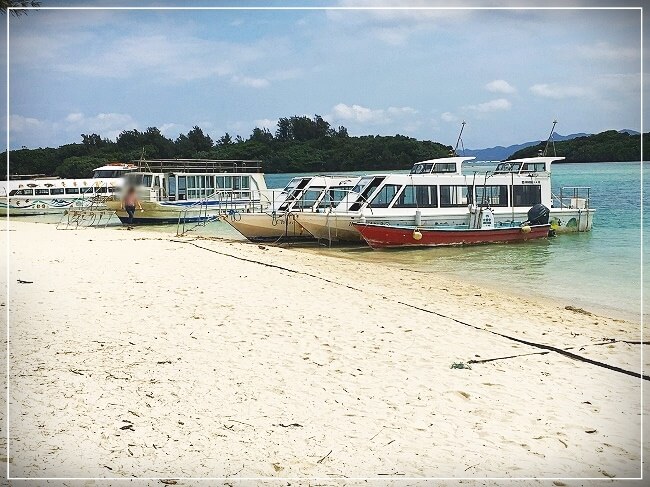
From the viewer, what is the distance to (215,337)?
21.6 feet

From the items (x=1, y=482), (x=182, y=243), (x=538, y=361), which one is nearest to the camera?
(x=1, y=482)

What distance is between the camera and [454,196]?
2080 cm

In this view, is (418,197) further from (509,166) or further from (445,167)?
(509,166)

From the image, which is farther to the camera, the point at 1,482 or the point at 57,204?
the point at 57,204

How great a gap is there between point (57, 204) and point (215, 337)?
99.6 feet

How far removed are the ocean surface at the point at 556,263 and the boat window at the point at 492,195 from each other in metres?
0.70

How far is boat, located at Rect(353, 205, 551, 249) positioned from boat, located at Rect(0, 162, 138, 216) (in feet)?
59.2

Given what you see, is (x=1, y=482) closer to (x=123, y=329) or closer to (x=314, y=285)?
(x=123, y=329)

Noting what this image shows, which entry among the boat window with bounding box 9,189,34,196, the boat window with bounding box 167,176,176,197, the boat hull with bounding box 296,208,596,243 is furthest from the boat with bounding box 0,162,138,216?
the boat hull with bounding box 296,208,596,243

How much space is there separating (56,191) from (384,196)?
21.1 metres

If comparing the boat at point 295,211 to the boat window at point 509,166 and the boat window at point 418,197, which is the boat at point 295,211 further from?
the boat window at point 509,166

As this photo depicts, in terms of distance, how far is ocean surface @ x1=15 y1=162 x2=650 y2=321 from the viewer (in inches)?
487

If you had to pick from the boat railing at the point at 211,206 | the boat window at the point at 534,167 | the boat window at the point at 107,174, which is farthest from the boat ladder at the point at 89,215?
the boat window at the point at 534,167

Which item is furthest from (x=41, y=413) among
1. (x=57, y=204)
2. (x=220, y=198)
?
(x=57, y=204)
